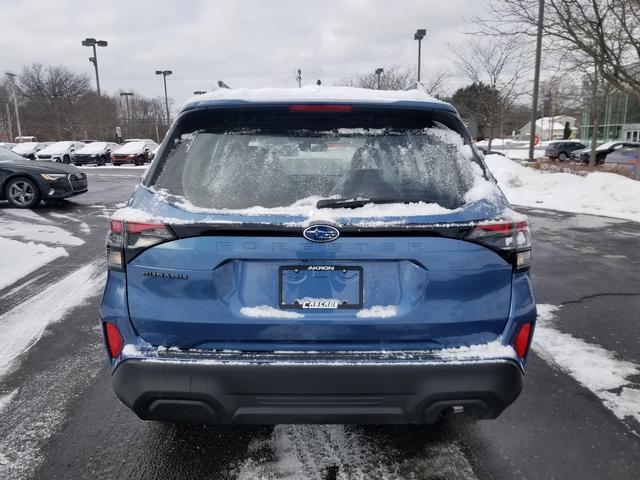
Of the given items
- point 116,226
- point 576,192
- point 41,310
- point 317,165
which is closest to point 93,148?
point 576,192

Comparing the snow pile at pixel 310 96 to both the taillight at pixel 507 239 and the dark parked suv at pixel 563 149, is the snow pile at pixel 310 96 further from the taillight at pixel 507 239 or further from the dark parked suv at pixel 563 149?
the dark parked suv at pixel 563 149

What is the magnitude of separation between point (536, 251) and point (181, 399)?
658 centimetres

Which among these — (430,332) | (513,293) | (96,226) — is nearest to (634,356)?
(513,293)

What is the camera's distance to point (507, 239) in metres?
2.14

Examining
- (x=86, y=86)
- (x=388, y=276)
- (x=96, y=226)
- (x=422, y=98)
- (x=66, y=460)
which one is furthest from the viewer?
(x=86, y=86)

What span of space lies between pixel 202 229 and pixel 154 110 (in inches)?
3337

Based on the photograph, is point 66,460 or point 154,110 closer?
point 66,460

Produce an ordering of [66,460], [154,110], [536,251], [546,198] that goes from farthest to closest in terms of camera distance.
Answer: [154,110] < [546,198] < [536,251] < [66,460]

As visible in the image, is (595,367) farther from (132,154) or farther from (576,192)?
(132,154)

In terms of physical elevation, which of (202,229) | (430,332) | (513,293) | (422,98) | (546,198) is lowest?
(546,198)

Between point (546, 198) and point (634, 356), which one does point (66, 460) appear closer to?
point (634, 356)

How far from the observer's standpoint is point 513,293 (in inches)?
84.4

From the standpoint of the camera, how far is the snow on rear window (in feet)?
7.17

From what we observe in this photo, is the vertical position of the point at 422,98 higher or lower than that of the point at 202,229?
higher
